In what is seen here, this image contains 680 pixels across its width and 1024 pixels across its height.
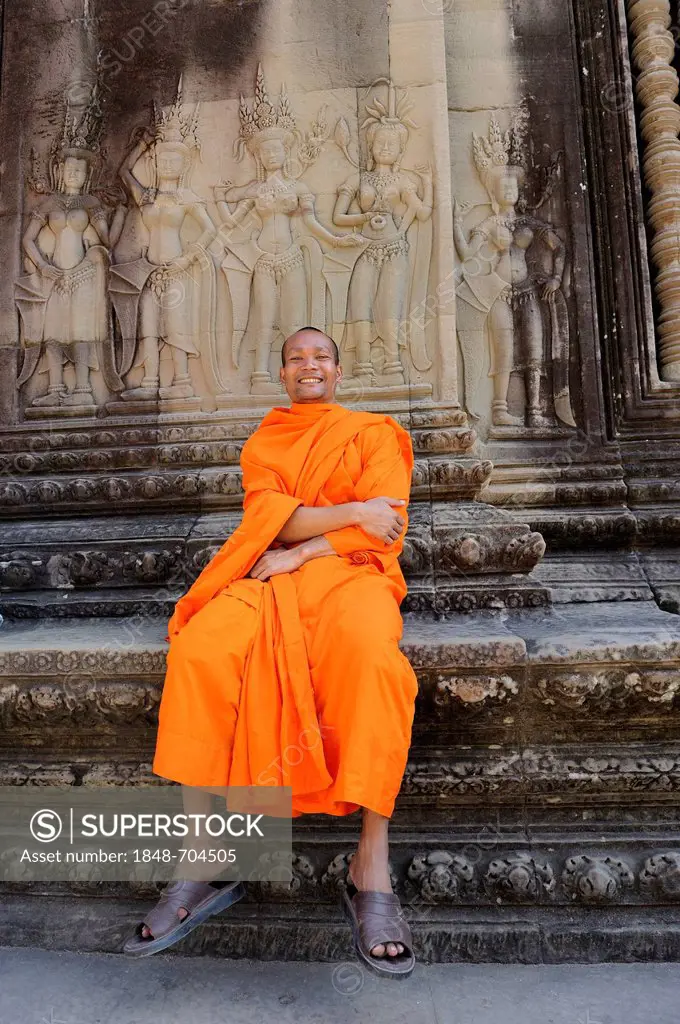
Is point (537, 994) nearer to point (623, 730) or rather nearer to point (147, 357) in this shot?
point (623, 730)

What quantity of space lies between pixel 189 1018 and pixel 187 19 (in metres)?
4.52

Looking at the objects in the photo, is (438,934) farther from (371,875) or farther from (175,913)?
(175,913)

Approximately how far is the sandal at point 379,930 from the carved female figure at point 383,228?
7.53ft

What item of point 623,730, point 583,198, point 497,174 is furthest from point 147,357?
point 623,730

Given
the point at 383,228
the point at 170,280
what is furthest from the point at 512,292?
the point at 170,280

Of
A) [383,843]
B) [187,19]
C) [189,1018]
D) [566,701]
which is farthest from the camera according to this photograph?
[187,19]

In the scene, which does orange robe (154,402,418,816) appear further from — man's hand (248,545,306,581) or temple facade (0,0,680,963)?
temple facade (0,0,680,963)

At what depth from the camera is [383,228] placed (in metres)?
3.61

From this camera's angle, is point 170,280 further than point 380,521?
Yes

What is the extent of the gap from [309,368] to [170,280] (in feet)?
4.37

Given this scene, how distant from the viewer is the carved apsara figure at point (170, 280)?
3.73 m

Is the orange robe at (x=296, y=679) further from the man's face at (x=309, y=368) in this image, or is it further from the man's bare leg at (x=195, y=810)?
the man's face at (x=309, y=368)

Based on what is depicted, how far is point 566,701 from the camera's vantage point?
2.38 m

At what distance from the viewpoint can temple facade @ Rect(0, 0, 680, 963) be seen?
2.95m
